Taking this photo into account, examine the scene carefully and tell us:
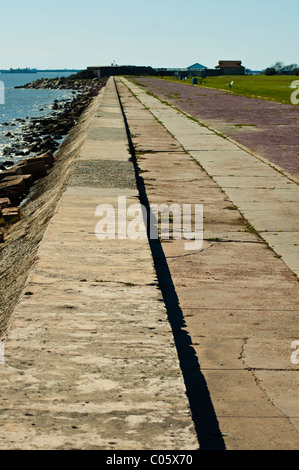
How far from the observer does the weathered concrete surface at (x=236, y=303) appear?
270cm

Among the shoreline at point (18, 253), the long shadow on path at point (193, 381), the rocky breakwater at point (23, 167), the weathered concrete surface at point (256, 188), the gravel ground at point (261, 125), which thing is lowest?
the rocky breakwater at point (23, 167)

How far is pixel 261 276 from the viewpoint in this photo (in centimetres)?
457

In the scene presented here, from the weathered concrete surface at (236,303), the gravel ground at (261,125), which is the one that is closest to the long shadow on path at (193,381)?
the weathered concrete surface at (236,303)

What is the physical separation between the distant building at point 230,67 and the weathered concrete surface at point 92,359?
104m

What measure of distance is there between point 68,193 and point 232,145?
613cm

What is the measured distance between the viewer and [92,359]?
281 centimetres

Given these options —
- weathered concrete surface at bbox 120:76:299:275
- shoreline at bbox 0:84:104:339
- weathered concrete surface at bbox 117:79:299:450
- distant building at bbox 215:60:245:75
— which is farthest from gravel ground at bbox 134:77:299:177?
distant building at bbox 215:60:245:75

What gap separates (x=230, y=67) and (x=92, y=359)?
363ft

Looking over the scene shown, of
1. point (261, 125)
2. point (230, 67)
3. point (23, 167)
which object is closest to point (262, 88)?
point (261, 125)

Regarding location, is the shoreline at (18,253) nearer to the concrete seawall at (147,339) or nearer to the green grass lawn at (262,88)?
the concrete seawall at (147,339)

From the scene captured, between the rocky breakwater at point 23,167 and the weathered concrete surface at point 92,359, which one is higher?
the weathered concrete surface at point 92,359

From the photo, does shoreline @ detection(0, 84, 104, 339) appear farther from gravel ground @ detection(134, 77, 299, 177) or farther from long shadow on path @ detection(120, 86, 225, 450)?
gravel ground @ detection(134, 77, 299, 177)

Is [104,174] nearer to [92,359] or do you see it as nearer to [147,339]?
[147,339]

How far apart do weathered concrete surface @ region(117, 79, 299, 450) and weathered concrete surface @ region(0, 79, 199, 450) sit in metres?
0.25
